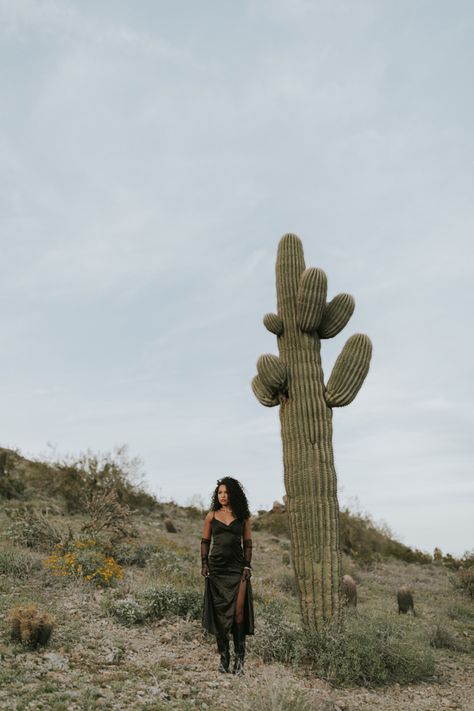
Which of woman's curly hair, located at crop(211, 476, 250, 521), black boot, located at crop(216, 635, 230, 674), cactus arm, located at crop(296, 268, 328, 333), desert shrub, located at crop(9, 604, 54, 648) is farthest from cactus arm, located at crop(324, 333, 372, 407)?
desert shrub, located at crop(9, 604, 54, 648)

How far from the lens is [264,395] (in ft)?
25.6

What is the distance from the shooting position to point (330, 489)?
7.18 meters

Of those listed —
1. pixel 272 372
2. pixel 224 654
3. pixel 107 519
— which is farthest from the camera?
pixel 107 519

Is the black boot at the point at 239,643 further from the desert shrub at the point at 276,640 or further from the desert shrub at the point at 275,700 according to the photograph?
the desert shrub at the point at 275,700

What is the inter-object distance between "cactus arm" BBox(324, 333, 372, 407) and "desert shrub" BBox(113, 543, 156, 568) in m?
4.93

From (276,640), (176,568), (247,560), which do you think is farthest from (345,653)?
(176,568)

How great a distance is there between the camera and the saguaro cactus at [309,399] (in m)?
6.93

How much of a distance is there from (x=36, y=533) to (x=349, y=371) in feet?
19.8

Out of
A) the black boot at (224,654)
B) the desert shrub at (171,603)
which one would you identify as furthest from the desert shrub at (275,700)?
the desert shrub at (171,603)

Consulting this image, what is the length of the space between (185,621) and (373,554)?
11.7 metres

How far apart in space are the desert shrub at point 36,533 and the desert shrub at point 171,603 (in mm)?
2802

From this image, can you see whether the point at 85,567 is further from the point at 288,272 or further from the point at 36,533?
the point at 288,272

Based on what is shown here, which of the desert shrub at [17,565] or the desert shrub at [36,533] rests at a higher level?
the desert shrub at [36,533]

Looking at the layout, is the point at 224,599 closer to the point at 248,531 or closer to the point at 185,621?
the point at 248,531
